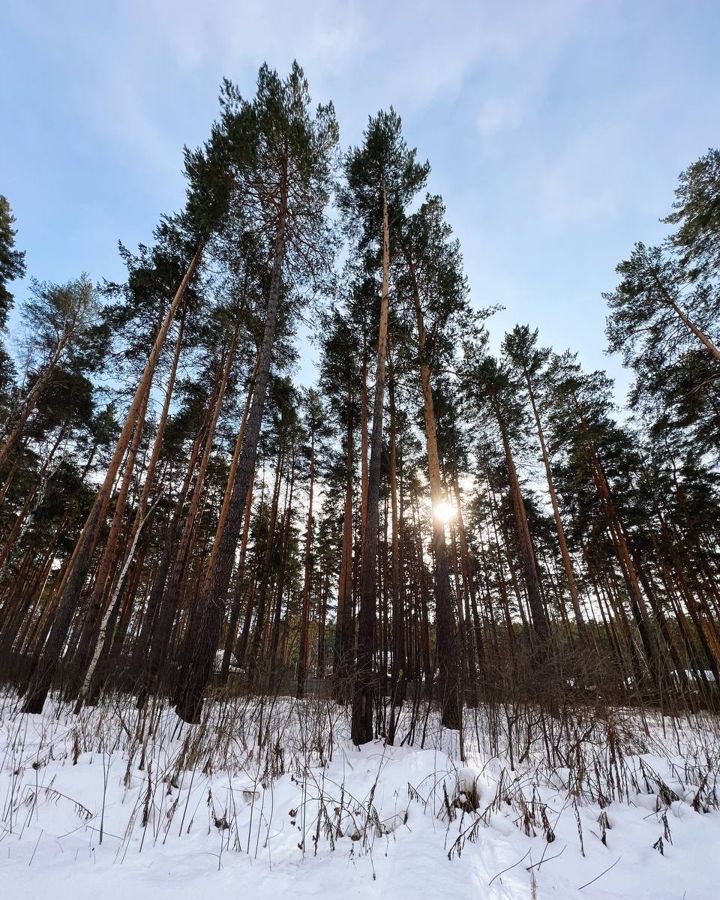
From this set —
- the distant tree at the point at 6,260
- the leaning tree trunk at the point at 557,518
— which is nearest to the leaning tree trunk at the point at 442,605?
the leaning tree trunk at the point at 557,518

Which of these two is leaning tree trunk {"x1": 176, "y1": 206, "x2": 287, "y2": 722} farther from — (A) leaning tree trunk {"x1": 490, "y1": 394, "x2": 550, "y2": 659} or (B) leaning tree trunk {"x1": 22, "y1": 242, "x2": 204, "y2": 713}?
(A) leaning tree trunk {"x1": 490, "y1": 394, "x2": 550, "y2": 659}

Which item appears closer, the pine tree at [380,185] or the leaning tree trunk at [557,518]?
the pine tree at [380,185]

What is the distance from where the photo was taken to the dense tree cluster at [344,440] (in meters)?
6.41

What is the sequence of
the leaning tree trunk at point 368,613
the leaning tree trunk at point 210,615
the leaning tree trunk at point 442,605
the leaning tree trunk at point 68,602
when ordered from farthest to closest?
the leaning tree trunk at point 442,605, the leaning tree trunk at point 68,602, the leaning tree trunk at point 368,613, the leaning tree trunk at point 210,615

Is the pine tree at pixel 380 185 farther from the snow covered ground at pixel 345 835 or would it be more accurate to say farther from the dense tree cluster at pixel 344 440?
the snow covered ground at pixel 345 835

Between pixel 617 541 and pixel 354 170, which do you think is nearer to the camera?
pixel 354 170

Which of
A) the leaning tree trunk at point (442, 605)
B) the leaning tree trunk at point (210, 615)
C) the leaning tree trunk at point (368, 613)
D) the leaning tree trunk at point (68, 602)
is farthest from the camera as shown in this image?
the leaning tree trunk at point (442, 605)

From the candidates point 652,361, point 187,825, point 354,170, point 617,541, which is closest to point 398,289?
point 354,170

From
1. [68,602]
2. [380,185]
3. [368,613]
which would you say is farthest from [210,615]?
[380,185]

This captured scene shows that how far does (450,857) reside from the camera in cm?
209

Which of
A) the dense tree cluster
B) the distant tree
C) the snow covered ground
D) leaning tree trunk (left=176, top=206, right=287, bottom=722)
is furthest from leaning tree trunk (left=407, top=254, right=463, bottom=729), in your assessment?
the distant tree

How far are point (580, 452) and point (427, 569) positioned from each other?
8.89 meters

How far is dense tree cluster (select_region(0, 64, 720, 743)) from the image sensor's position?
21.0 ft

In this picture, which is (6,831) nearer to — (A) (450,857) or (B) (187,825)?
(B) (187,825)
